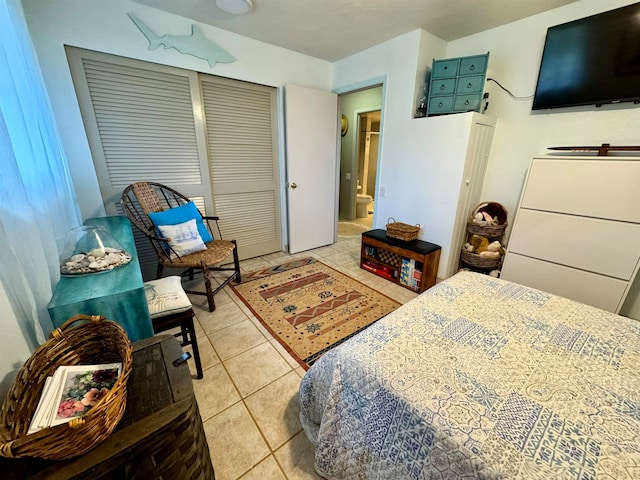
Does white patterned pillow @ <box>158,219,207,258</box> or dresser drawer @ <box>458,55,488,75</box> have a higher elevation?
dresser drawer @ <box>458,55,488,75</box>

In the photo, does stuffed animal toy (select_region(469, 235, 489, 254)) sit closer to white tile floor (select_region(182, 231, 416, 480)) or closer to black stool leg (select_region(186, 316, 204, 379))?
white tile floor (select_region(182, 231, 416, 480))

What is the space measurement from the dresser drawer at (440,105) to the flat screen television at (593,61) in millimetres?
665

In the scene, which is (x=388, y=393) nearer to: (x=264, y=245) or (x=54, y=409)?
(x=54, y=409)

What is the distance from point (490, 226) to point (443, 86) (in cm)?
137

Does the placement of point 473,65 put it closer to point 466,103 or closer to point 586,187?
point 466,103

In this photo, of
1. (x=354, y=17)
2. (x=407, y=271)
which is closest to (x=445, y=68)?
(x=354, y=17)

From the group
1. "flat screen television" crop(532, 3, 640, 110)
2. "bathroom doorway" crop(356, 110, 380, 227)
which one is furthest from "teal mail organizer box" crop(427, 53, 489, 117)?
"bathroom doorway" crop(356, 110, 380, 227)

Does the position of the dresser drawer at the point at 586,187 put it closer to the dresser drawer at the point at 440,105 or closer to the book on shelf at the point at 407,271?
the dresser drawer at the point at 440,105

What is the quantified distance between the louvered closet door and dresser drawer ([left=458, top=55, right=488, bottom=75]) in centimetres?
193

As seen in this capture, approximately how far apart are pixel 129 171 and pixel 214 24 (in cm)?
158

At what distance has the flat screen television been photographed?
1676mm

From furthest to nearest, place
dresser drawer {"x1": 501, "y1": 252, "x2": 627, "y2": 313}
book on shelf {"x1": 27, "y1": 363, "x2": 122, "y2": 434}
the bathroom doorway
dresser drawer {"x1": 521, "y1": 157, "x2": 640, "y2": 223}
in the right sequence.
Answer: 1. the bathroom doorway
2. dresser drawer {"x1": 501, "y1": 252, "x2": 627, "y2": 313}
3. dresser drawer {"x1": 521, "y1": 157, "x2": 640, "y2": 223}
4. book on shelf {"x1": 27, "y1": 363, "x2": 122, "y2": 434}

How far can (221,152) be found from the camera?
273cm

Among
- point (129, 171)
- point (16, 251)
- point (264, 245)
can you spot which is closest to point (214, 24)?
point (129, 171)
